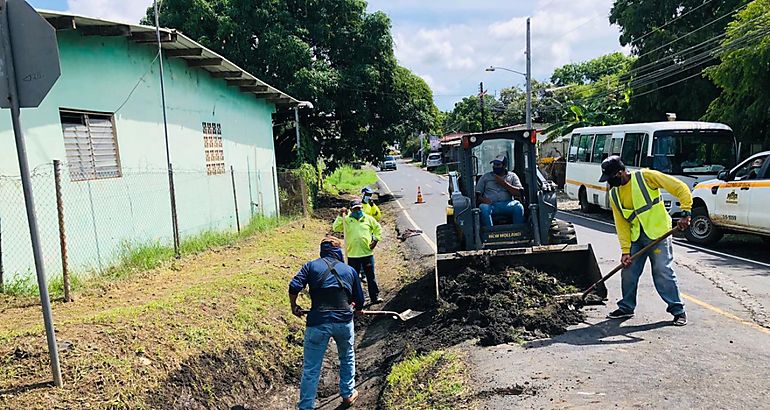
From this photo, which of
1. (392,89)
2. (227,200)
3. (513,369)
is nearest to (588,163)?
(392,89)

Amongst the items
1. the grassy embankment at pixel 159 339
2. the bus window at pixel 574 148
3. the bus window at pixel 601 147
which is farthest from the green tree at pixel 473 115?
the grassy embankment at pixel 159 339

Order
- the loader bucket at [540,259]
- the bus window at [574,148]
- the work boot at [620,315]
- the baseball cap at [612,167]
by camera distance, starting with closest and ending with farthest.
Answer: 1. the baseball cap at [612,167]
2. the work boot at [620,315]
3. the loader bucket at [540,259]
4. the bus window at [574,148]

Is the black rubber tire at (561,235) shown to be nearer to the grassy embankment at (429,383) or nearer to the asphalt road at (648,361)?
the asphalt road at (648,361)

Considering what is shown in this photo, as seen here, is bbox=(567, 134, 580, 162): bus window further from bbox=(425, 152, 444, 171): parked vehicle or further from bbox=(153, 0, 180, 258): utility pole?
bbox=(425, 152, 444, 171): parked vehicle

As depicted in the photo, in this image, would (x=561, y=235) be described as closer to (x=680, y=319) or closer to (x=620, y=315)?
(x=620, y=315)

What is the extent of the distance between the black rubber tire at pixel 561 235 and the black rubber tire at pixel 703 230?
4.13 meters

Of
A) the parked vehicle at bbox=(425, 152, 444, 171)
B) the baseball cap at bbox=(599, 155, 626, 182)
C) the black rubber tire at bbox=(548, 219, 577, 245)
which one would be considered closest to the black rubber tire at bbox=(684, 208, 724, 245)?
the black rubber tire at bbox=(548, 219, 577, 245)

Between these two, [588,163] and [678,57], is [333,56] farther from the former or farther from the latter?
[678,57]

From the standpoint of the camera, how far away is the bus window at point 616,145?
16.7m

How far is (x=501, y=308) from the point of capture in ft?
22.0

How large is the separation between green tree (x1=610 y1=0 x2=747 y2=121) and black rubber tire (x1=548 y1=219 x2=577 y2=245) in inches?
746

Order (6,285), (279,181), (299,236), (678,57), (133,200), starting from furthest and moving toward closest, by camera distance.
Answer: (678,57) < (279,181) < (299,236) < (133,200) < (6,285)

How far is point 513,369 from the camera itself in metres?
5.20

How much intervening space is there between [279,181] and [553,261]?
45.5ft
